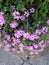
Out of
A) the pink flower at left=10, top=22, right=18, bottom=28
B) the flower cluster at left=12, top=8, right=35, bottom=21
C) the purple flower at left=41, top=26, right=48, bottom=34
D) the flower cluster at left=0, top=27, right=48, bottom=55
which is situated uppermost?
the flower cluster at left=12, top=8, right=35, bottom=21

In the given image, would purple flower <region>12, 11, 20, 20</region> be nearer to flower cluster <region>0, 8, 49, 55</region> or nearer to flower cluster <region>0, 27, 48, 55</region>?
flower cluster <region>0, 8, 49, 55</region>

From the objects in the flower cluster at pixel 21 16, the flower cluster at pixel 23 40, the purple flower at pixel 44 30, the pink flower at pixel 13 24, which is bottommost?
the flower cluster at pixel 23 40

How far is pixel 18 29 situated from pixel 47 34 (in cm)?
33

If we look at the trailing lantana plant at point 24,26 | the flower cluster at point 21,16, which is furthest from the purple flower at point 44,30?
the flower cluster at point 21,16

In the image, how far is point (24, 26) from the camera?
2129 millimetres

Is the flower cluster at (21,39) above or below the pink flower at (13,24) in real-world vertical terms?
below

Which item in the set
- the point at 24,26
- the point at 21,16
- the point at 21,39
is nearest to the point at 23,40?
the point at 21,39

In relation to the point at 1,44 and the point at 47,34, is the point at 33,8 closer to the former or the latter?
the point at 47,34

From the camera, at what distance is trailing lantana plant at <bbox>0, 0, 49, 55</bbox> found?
207 cm

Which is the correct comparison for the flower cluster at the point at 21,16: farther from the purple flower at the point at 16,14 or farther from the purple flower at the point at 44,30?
the purple flower at the point at 44,30

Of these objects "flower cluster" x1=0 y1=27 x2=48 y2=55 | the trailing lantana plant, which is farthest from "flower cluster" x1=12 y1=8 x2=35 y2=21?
"flower cluster" x1=0 y1=27 x2=48 y2=55

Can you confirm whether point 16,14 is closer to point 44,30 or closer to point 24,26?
point 24,26

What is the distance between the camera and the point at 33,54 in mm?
2156

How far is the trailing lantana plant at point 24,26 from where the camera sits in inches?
81.4
